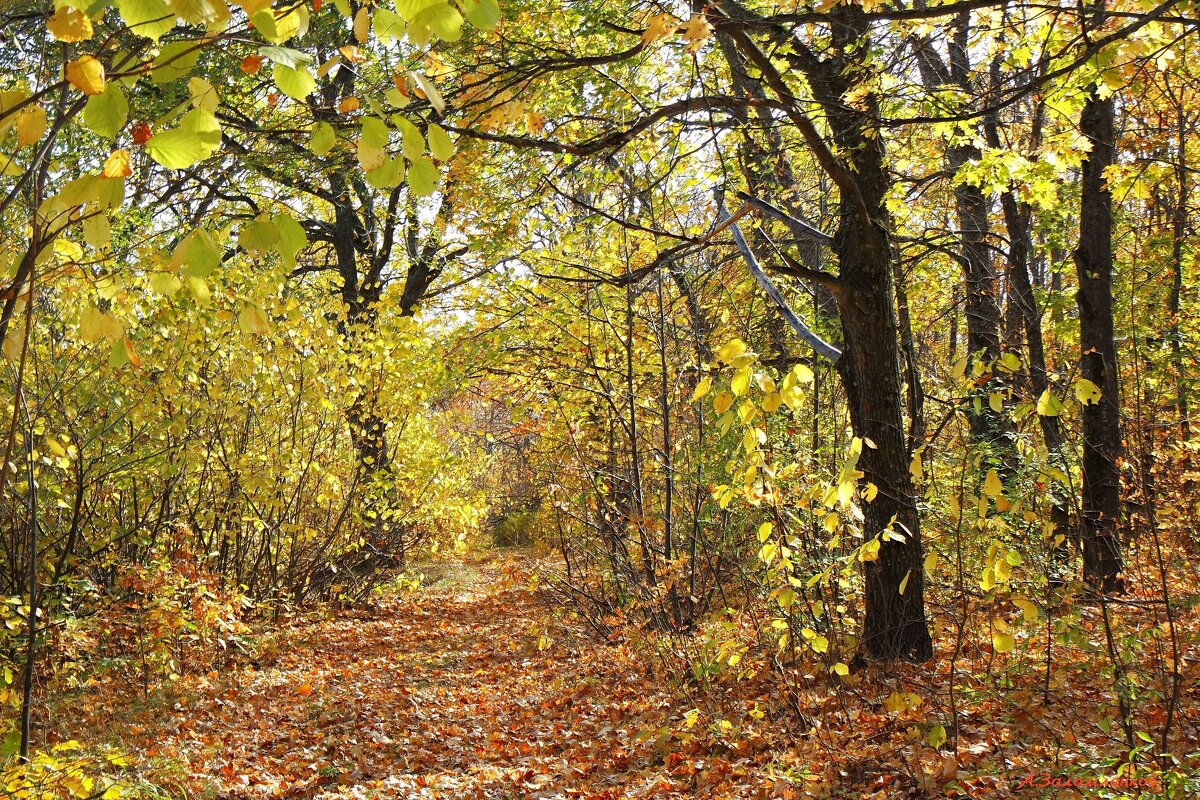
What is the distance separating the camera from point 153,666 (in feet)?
21.2

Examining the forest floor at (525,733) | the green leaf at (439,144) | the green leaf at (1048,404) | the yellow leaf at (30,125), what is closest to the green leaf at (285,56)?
the green leaf at (439,144)

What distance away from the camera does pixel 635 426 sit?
289 inches

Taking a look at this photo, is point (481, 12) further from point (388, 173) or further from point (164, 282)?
point (164, 282)

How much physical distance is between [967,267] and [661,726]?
5.77m

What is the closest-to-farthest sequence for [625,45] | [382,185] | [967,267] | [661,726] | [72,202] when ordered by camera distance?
[72,202], [382,185], [661,726], [625,45], [967,267]

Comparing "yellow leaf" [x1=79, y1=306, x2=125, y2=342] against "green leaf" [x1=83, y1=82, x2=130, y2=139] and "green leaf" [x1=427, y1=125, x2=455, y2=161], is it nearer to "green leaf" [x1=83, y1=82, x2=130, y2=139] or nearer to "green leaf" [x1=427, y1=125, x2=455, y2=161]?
"green leaf" [x1=83, y1=82, x2=130, y2=139]

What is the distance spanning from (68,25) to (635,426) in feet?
20.3

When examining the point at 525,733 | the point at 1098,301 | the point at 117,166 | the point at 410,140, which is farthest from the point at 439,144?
the point at 1098,301

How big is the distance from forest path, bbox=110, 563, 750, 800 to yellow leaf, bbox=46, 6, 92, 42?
438cm

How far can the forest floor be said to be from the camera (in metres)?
4.13

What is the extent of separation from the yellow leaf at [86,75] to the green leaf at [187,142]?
0.12 meters

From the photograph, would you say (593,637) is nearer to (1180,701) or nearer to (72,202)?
(1180,701)

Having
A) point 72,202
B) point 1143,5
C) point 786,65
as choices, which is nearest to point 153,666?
point 72,202

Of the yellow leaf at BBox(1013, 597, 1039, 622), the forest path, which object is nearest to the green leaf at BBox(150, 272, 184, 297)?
the yellow leaf at BBox(1013, 597, 1039, 622)
